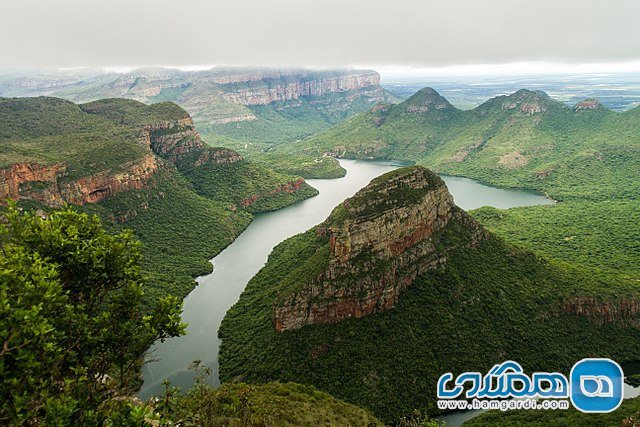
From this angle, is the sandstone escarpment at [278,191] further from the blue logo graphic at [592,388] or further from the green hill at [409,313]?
the blue logo graphic at [592,388]

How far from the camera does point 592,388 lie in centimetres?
3091

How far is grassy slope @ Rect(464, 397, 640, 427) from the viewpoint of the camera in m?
31.8

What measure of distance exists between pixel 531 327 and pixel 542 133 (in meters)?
139

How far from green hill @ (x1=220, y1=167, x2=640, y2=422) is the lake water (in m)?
4.15

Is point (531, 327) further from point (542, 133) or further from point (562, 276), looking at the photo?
point (542, 133)

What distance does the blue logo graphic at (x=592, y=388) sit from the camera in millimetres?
28844

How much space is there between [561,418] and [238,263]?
57.6 meters

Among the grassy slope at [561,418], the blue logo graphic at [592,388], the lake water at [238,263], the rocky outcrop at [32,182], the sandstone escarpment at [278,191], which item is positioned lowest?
the lake water at [238,263]

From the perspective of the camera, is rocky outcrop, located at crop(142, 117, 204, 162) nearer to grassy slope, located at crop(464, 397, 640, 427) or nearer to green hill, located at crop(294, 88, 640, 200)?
green hill, located at crop(294, 88, 640, 200)

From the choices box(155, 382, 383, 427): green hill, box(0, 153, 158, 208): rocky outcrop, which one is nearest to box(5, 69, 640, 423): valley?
box(0, 153, 158, 208): rocky outcrop

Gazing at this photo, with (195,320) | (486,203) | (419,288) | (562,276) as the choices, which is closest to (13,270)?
(419,288)

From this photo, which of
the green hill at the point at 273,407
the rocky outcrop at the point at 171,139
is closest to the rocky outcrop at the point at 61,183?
the rocky outcrop at the point at 171,139

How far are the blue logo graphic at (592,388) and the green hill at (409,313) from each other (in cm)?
1424

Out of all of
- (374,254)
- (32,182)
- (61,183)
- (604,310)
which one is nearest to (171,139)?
(61,183)
